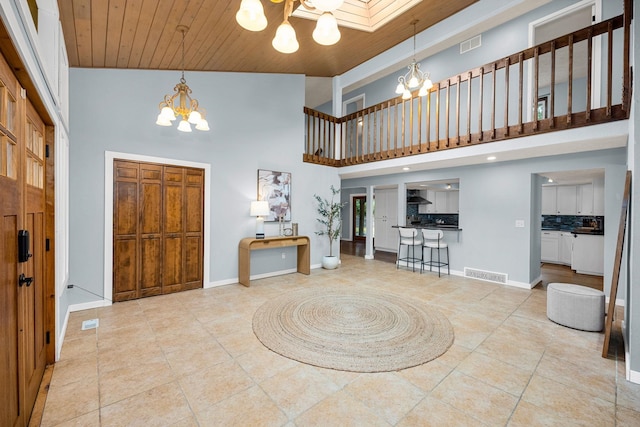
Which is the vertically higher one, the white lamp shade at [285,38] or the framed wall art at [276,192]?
the white lamp shade at [285,38]

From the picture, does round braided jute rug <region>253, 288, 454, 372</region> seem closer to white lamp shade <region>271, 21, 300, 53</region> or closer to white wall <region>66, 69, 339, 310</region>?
white wall <region>66, 69, 339, 310</region>

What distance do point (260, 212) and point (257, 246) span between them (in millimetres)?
624

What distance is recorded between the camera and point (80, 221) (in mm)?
3721

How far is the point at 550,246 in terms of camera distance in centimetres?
684

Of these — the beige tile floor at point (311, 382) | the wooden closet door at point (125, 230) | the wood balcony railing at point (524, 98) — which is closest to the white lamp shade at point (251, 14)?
the beige tile floor at point (311, 382)

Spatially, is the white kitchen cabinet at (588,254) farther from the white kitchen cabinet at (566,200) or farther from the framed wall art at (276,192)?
the framed wall art at (276,192)

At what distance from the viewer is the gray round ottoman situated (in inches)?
122

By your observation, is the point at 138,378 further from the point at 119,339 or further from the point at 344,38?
the point at 344,38

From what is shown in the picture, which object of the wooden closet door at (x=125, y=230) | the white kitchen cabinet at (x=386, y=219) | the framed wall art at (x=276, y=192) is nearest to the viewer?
the wooden closet door at (x=125, y=230)

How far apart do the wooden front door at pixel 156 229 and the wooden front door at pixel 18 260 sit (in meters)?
1.92

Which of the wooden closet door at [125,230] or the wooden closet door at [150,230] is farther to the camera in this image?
the wooden closet door at [150,230]

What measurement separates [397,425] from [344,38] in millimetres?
5392

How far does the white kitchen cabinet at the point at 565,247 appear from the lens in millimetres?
6445

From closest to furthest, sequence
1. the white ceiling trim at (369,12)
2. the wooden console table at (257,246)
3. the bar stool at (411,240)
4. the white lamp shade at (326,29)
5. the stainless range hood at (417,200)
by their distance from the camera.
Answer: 1. the white lamp shade at (326,29)
2. the white ceiling trim at (369,12)
3. the wooden console table at (257,246)
4. the bar stool at (411,240)
5. the stainless range hood at (417,200)
